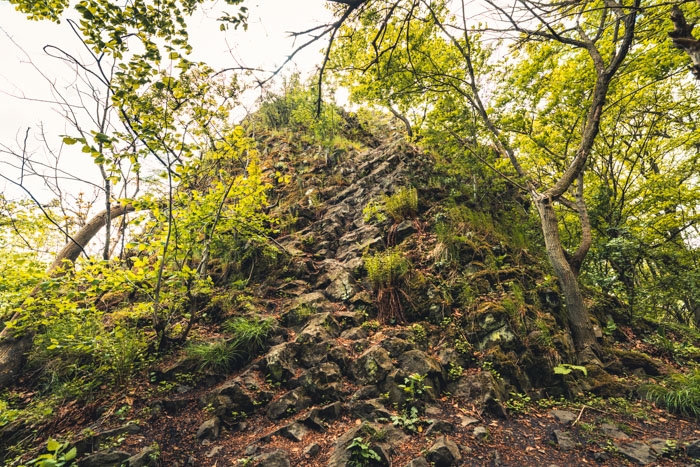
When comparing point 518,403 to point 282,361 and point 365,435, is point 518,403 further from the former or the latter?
point 282,361

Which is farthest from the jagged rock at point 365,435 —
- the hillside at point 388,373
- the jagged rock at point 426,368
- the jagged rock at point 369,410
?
the jagged rock at point 426,368

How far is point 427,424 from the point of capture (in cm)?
337

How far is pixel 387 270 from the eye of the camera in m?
5.48

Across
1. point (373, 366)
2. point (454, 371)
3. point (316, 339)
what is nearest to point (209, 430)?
point (316, 339)

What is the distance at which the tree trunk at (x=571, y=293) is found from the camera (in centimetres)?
478

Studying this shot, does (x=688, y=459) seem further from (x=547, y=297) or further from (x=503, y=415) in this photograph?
(x=547, y=297)

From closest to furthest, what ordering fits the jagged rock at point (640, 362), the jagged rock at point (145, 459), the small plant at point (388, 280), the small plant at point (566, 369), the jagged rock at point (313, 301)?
the jagged rock at point (145, 459)
the small plant at point (566, 369)
the jagged rock at point (640, 362)
the small plant at point (388, 280)
the jagged rock at point (313, 301)

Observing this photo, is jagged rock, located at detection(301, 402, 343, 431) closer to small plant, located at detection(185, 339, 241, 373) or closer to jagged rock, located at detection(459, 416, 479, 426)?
jagged rock, located at detection(459, 416, 479, 426)

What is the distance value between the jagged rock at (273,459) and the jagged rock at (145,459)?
3.36 ft

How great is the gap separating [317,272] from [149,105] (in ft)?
14.1

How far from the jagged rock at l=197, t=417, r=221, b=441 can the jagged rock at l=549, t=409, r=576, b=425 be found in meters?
4.27

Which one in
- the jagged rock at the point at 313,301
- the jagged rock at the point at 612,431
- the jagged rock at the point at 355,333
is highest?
the jagged rock at the point at 313,301

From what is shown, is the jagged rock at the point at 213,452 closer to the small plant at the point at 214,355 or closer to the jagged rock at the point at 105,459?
the jagged rock at the point at 105,459

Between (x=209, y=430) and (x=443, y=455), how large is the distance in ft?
9.08
